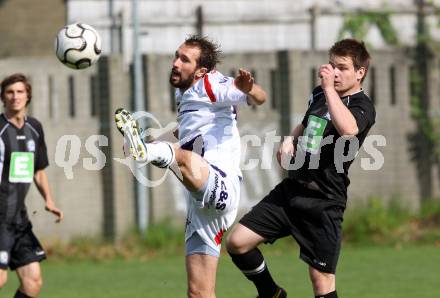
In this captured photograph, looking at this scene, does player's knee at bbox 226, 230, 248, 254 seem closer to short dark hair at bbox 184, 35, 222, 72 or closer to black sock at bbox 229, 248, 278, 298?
black sock at bbox 229, 248, 278, 298

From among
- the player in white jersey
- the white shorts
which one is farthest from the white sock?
the white shorts

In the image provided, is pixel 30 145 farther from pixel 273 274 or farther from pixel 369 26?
pixel 369 26

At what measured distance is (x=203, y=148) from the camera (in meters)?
7.89

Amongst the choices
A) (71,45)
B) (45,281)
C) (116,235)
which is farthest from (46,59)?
(71,45)

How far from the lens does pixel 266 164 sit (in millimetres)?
15398

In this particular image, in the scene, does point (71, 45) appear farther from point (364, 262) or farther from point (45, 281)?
point (364, 262)

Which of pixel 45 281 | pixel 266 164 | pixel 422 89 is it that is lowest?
pixel 45 281

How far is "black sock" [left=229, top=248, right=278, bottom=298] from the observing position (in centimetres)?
812

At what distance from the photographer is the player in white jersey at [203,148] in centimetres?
752

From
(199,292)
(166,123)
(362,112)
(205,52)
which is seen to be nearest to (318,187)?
(362,112)

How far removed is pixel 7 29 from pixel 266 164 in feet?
34.4

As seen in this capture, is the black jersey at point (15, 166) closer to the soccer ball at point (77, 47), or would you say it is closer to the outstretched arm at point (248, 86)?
the soccer ball at point (77, 47)

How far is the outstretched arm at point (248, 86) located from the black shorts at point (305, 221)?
0.83 metres

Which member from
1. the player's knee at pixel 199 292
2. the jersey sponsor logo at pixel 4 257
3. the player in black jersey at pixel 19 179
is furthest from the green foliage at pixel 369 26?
the player's knee at pixel 199 292
